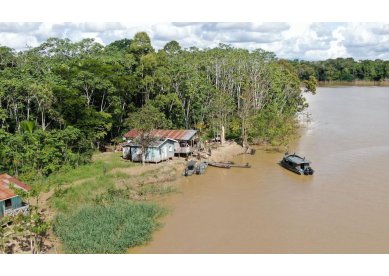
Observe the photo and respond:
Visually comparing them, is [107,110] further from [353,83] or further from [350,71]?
[350,71]

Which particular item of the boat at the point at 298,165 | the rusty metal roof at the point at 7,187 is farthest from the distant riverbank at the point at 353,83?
the rusty metal roof at the point at 7,187

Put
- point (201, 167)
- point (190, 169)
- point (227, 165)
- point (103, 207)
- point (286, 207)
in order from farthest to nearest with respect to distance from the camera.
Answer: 1. point (227, 165)
2. point (201, 167)
3. point (190, 169)
4. point (286, 207)
5. point (103, 207)

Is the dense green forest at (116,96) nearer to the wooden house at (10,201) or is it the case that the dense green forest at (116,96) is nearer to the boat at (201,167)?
the wooden house at (10,201)

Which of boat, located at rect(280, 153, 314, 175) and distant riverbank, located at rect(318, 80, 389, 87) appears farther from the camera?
distant riverbank, located at rect(318, 80, 389, 87)

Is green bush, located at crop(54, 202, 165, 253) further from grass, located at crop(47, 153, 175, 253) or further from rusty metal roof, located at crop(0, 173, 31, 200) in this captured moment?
rusty metal roof, located at crop(0, 173, 31, 200)

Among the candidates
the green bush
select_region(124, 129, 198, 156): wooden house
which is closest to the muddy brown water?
the green bush

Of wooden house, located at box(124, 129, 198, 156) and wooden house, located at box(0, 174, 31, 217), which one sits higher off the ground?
wooden house, located at box(124, 129, 198, 156)

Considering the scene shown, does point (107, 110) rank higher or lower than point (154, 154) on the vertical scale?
higher

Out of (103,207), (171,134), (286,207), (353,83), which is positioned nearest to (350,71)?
(353,83)
